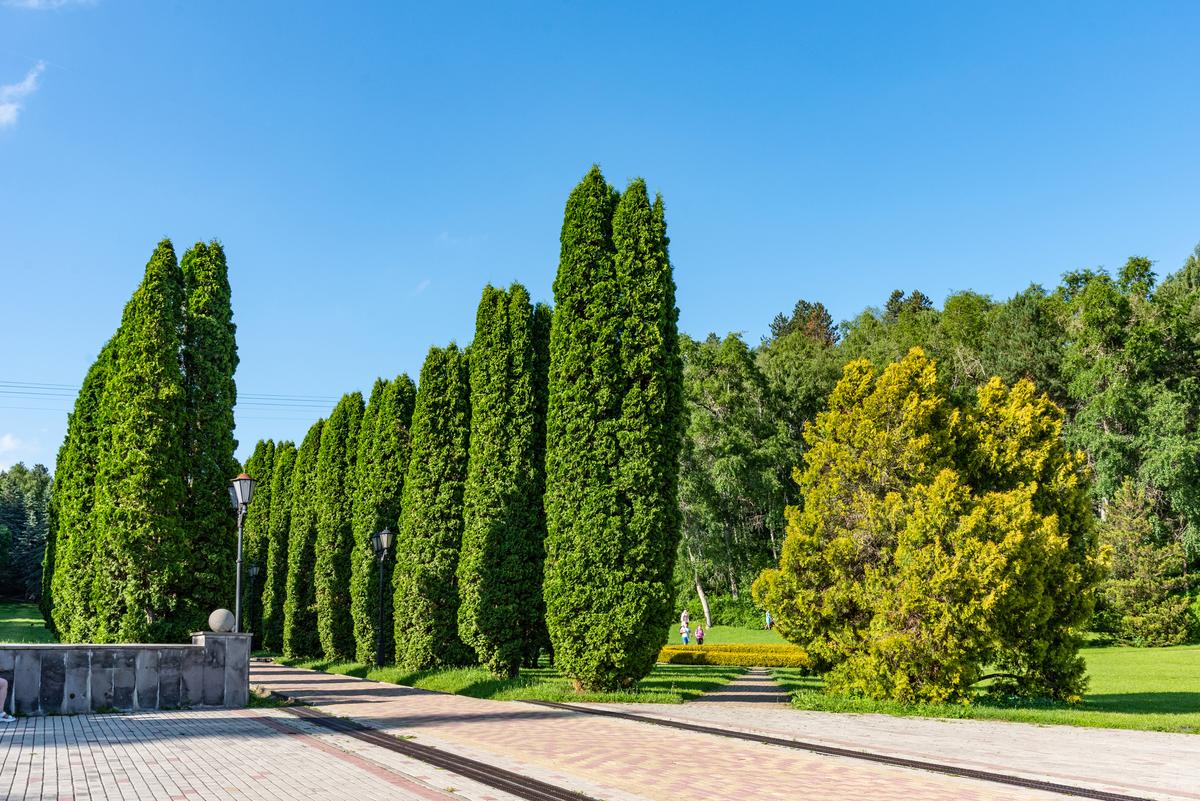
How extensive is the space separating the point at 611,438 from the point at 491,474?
503 cm

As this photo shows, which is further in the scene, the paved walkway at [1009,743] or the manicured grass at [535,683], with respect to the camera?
→ the manicured grass at [535,683]

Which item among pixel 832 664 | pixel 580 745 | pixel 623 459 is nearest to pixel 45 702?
pixel 580 745

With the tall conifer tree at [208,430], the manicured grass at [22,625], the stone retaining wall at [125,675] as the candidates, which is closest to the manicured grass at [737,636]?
the tall conifer tree at [208,430]

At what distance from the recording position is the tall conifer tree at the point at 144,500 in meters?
16.7

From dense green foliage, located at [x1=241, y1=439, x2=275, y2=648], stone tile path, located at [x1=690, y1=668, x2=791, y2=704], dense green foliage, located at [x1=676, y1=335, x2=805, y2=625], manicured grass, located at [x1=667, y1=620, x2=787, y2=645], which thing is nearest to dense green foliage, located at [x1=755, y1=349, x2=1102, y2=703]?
stone tile path, located at [x1=690, y1=668, x2=791, y2=704]

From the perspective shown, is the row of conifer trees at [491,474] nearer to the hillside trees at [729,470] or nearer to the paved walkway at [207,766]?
the paved walkway at [207,766]

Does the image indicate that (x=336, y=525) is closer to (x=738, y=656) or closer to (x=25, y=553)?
(x=738, y=656)

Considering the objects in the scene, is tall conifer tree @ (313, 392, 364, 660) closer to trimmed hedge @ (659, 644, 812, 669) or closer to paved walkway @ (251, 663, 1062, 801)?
trimmed hedge @ (659, 644, 812, 669)

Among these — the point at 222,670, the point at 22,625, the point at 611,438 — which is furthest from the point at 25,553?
the point at 611,438

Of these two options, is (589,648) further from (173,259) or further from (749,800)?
(173,259)

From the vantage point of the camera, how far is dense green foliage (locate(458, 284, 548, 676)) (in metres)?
20.0

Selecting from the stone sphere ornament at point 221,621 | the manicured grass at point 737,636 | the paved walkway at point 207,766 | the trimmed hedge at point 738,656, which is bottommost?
the manicured grass at point 737,636

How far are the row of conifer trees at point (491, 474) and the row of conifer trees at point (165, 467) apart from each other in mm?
41

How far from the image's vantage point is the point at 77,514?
24.4m
